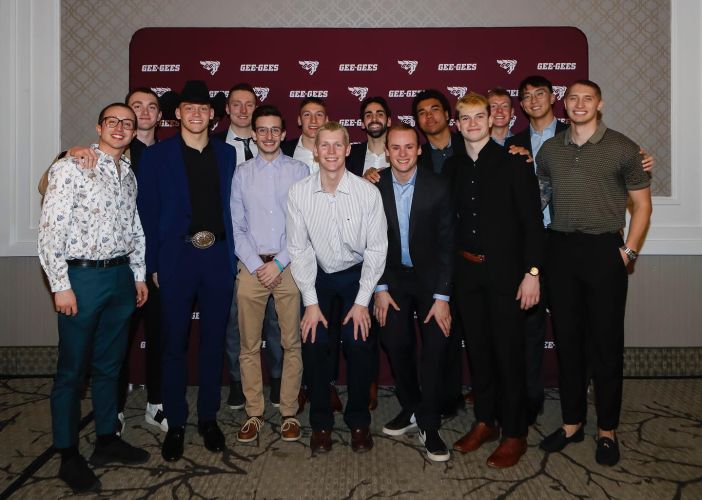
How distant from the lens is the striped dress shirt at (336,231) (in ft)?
9.22

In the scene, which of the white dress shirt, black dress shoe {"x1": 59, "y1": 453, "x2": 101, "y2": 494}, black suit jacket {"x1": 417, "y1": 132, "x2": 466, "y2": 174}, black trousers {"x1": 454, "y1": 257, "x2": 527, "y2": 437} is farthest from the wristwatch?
black dress shoe {"x1": 59, "y1": 453, "x2": 101, "y2": 494}

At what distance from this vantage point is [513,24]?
171 inches

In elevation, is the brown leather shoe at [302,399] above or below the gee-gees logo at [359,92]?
below

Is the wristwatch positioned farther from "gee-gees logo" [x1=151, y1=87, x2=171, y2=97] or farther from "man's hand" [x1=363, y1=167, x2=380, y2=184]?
"gee-gees logo" [x1=151, y1=87, x2=171, y2=97]

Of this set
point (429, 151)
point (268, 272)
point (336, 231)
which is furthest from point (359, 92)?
point (268, 272)

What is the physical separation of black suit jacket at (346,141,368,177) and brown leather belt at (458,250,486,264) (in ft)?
3.42

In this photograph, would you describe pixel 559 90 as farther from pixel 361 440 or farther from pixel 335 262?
pixel 361 440

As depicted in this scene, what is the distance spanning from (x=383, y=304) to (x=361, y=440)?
78 cm

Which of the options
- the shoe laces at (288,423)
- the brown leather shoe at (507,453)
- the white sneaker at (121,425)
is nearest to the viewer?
the brown leather shoe at (507,453)

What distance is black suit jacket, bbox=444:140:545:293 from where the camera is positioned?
2.71 meters

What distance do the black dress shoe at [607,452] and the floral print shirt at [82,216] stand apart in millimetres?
2790

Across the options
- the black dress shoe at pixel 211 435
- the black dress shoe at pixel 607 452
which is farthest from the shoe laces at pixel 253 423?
the black dress shoe at pixel 607 452

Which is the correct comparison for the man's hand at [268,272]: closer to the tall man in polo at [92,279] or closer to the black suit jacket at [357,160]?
the tall man in polo at [92,279]

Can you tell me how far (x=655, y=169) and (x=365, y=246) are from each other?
2.94 meters
